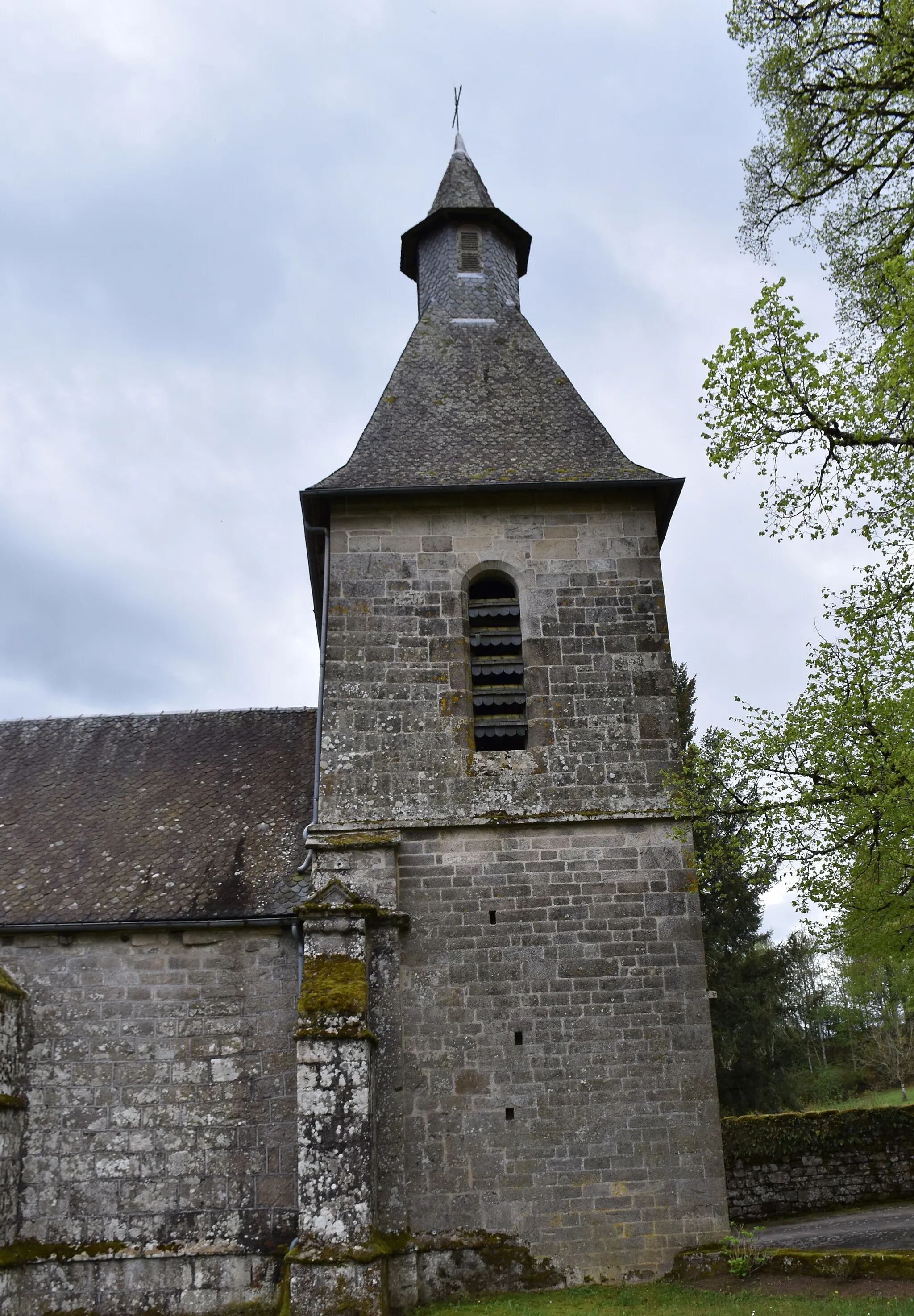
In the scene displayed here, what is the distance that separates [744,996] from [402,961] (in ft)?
48.0

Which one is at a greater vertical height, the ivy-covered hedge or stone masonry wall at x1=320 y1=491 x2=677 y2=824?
stone masonry wall at x1=320 y1=491 x2=677 y2=824

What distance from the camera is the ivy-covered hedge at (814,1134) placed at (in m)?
14.5

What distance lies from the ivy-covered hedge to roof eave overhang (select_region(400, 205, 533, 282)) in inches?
509

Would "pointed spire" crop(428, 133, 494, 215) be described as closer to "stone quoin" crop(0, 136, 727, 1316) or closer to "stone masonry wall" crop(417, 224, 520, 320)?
"stone masonry wall" crop(417, 224, 520, 320)

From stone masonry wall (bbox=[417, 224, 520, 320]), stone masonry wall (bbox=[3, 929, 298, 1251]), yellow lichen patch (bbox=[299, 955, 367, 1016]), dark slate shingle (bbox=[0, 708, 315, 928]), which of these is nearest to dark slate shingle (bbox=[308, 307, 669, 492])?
stone masonry wall (bbox=[417, 224, 520, 320])

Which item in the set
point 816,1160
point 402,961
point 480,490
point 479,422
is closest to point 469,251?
point 479,422

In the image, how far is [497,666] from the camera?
11.2 metres

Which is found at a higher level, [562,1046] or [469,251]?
[469,251]

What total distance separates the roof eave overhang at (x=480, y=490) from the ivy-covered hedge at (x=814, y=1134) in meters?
8.32

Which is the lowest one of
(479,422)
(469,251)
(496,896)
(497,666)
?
(496,896)

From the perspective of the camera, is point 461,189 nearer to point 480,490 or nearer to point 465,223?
point 465,223

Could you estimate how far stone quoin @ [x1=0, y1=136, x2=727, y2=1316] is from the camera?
9078mm

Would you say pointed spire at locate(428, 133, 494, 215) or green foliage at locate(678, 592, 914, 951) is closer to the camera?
green foliage at locate(678, 592, 914, 951)

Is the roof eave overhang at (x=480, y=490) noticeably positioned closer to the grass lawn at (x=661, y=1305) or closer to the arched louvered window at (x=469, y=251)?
the arched louvered window at (x=469, y=251)
